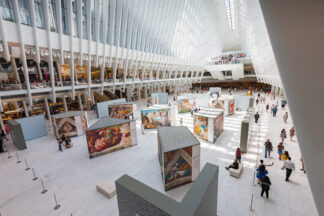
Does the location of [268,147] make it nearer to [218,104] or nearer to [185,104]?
[218,104]

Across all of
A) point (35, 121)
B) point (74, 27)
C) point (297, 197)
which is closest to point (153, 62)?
point (74, 27)

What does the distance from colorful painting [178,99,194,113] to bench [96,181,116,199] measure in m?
14.1

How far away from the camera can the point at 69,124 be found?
1286 cm

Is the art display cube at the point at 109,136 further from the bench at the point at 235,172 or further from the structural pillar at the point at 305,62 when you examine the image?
the structural pillar at the point at 305,62

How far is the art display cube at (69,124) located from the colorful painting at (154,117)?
18.0ft

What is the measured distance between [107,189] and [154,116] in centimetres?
822

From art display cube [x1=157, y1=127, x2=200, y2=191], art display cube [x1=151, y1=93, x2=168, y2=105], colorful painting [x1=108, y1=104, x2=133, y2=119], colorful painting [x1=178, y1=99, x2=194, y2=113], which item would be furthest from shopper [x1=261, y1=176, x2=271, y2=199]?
art display cube [x1=151, y1=93, x2=168, y2=105]

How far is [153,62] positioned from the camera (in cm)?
2772

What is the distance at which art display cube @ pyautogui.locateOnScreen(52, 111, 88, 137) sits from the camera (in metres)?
12.5

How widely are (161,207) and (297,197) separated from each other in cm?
614

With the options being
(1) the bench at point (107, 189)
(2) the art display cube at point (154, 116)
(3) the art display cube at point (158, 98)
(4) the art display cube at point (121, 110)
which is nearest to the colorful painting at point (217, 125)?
(2) the art display cube at point (154, 116)

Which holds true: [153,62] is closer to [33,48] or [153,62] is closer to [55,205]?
[33,48]

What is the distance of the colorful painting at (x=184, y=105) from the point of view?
64.3 feet

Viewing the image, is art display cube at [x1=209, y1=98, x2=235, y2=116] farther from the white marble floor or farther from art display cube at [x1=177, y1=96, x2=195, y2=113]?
the white marble floor
